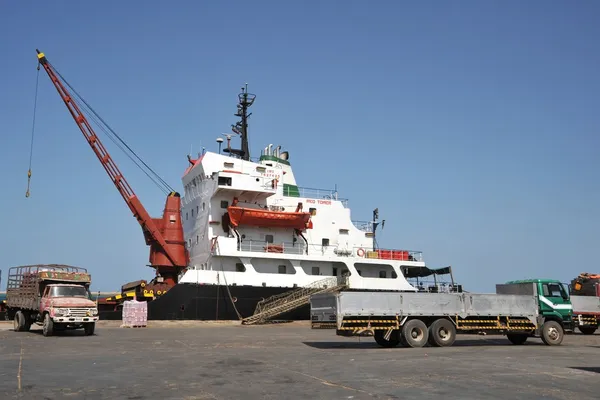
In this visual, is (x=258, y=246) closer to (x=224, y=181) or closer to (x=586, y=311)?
(x=224, y=181)

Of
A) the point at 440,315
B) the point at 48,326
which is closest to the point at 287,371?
the point at 440,315

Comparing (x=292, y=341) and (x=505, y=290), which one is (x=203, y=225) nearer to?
(x=292, y=341)

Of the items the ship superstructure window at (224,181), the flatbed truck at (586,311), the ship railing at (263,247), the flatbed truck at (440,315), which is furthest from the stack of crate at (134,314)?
the flatbed truck at (586,311)

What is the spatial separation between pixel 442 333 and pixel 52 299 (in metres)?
14.4

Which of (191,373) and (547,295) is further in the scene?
(547,295)

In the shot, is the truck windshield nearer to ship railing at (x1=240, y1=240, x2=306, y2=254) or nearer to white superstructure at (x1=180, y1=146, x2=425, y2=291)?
white superstructure at (x1=180, y1=146, x2=425, y2=291)

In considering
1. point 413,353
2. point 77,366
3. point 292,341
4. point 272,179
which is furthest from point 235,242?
point 77,366

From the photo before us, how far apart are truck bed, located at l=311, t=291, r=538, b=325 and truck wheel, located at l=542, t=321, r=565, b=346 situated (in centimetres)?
70

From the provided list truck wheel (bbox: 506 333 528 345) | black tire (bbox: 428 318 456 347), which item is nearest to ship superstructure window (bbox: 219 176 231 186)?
black tire (bbox: 428 318 456 347)

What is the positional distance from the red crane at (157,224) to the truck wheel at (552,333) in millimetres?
21113

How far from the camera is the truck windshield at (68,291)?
21469 millimetres

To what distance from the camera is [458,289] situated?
106 feet

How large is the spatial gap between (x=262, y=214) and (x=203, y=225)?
3984mm

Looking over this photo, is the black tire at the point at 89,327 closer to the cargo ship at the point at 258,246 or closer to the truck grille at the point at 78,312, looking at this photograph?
the truck grille at the point at 78,312
